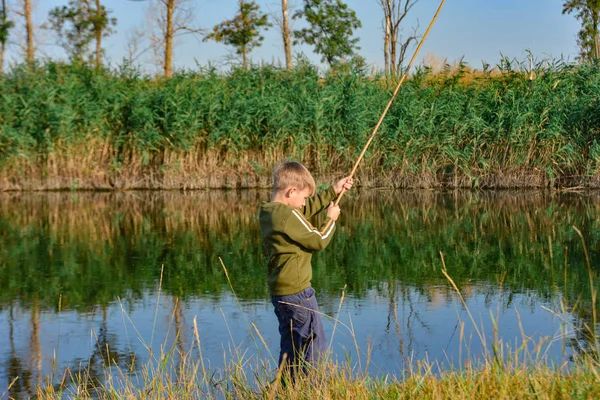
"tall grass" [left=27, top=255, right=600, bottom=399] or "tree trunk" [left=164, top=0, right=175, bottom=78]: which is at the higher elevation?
"tree trunk" [left=164, top=0, right=175, bottom=78]

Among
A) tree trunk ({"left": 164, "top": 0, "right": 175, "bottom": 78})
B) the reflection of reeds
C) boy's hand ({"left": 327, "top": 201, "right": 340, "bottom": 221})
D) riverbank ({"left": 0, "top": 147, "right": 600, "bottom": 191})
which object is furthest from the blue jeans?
tree trunk ({"left": 164, "top": 0, "right": 175, "bottom": 78})

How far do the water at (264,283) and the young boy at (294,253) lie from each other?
0.21 metres

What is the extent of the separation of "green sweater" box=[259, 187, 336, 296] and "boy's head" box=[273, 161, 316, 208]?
62 mm

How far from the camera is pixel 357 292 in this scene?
6715mm

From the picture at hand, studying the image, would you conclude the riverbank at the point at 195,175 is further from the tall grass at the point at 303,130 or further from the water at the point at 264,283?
the water at the point at 264,283

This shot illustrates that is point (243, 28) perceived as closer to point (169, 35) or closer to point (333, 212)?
point (169, 35)

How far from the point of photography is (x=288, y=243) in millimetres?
3988

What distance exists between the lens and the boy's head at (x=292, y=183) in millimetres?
3982

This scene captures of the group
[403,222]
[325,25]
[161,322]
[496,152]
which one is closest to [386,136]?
[496,152]

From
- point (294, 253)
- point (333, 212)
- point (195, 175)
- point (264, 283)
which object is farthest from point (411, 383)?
point (195, 175)

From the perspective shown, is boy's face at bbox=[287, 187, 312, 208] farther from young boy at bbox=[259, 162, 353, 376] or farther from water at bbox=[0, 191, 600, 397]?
water at bbox=[0, 191, 600, 397]

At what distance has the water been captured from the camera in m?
4.94

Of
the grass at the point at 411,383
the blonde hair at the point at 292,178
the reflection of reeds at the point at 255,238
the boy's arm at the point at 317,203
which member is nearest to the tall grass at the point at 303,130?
the reflection of reeds at the point at 255,238

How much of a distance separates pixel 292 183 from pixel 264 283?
131 inches
